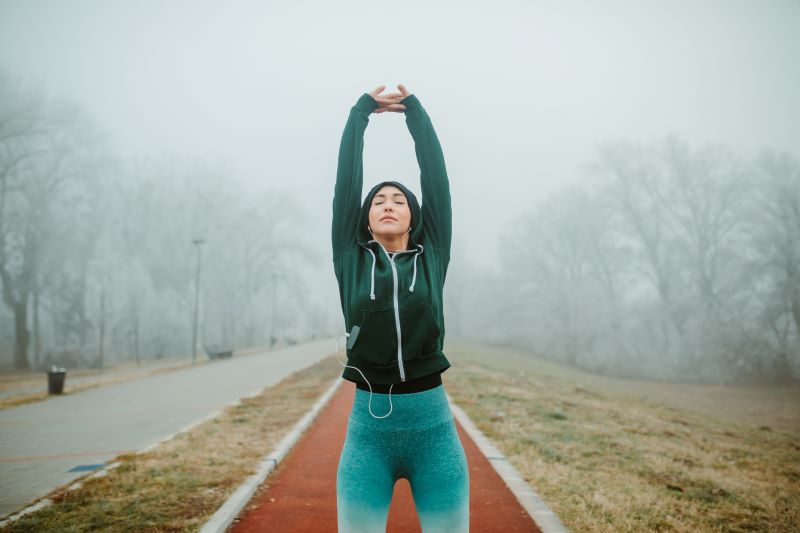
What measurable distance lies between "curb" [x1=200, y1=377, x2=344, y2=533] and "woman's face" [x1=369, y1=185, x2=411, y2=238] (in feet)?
10.1

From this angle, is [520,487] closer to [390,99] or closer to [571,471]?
[571,471]

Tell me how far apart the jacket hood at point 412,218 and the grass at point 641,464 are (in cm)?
295

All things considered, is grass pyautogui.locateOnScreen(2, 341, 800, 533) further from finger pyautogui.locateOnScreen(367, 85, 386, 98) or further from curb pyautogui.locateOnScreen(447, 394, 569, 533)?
finger pyautogui.locateOnScreen(367, 85, 386, 98)

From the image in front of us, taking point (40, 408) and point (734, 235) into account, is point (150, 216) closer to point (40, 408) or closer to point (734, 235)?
point (40, 408)

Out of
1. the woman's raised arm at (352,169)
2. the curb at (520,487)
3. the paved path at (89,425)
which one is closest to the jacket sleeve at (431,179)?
the woman's raised arm at (352,169)

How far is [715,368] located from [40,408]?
26.9 m

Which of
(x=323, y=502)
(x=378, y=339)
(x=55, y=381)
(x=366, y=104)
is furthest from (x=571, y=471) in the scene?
(x=55, y=381)

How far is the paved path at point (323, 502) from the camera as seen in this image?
3857 millimetres

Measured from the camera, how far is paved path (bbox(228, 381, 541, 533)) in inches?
152

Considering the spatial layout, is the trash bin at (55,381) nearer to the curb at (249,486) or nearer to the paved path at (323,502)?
the curb at (249,486)

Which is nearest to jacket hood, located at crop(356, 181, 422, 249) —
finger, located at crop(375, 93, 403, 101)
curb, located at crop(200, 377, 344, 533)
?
finger, located at crop(375, 93, 403, 101)

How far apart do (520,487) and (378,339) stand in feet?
12.0

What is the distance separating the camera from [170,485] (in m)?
4.73

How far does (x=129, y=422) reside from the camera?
9.35 m
